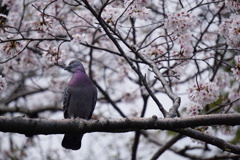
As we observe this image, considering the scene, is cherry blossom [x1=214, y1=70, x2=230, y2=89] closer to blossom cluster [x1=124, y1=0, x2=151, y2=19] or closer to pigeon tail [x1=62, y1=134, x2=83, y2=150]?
blossom cluster [x1=124, y1=0, x2=151, y2=19]

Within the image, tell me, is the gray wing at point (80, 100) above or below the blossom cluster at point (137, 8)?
below

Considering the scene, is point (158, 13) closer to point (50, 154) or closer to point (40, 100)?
point (50, 154)

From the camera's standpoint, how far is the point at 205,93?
3.96 meters

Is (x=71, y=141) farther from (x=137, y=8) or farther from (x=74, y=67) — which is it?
(x=137, y=8)

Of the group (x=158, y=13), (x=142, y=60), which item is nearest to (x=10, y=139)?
(x=158, y=13)

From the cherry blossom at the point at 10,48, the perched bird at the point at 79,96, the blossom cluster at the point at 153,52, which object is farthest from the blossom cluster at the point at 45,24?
the blossom cluster at the point at 153,52

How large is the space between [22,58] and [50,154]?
2.19 m

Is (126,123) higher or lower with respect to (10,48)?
lower

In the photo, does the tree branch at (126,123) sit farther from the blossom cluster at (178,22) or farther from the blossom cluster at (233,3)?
the blossom cluster at (233,3)

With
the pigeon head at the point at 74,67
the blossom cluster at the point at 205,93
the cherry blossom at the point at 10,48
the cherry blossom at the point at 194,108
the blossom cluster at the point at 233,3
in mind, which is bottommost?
the cherry blossom at the point at 194,108

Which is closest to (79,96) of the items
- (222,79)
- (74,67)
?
(74,67)

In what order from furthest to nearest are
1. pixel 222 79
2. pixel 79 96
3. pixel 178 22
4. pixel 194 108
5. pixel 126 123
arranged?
pixel 222 79, pixel 79 96, pixel 194 108, pixel 178 22, pixel 126 123

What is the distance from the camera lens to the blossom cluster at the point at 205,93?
13.0ft

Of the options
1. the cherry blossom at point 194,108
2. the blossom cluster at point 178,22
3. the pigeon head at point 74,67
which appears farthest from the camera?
the pigeon head at point 74,67
